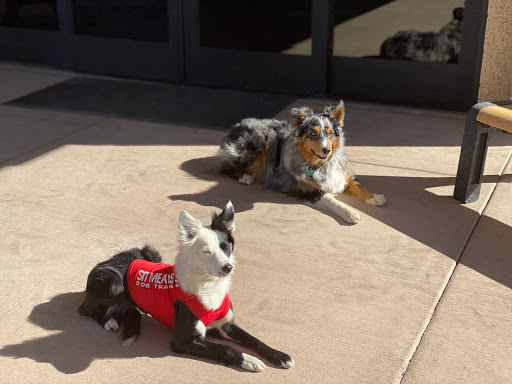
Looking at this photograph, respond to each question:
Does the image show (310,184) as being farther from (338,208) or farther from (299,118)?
(299,118)

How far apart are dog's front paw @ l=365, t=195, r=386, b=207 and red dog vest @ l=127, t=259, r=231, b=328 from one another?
2.00 meters

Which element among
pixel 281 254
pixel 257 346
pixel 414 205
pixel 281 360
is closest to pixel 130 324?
pixel 257 346

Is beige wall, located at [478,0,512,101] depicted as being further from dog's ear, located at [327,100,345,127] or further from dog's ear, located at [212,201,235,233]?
dog's ear, located at [212,201,235,233]

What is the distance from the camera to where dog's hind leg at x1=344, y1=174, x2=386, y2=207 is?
5.03 meters

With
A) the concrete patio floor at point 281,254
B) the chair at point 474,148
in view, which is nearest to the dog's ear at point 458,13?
the concrete patio floor at point 281,254

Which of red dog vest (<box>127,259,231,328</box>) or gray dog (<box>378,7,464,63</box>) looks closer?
red dog vest (<box>127,259,231,328</box>)

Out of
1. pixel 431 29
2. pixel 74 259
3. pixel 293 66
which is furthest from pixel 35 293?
pixel 431 29

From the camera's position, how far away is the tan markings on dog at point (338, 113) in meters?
4.90

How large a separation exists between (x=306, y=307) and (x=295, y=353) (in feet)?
1.43

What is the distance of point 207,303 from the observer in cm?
326

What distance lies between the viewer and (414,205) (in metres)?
5.04

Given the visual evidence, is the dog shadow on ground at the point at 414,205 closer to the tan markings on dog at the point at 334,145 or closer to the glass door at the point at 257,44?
the tan markings on dog at the point at 334,145

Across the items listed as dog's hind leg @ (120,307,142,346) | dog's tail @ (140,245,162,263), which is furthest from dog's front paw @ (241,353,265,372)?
dog's tail @ (140,245,162,263)

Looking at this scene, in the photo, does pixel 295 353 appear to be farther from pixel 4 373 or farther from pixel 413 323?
pixel 4 373
